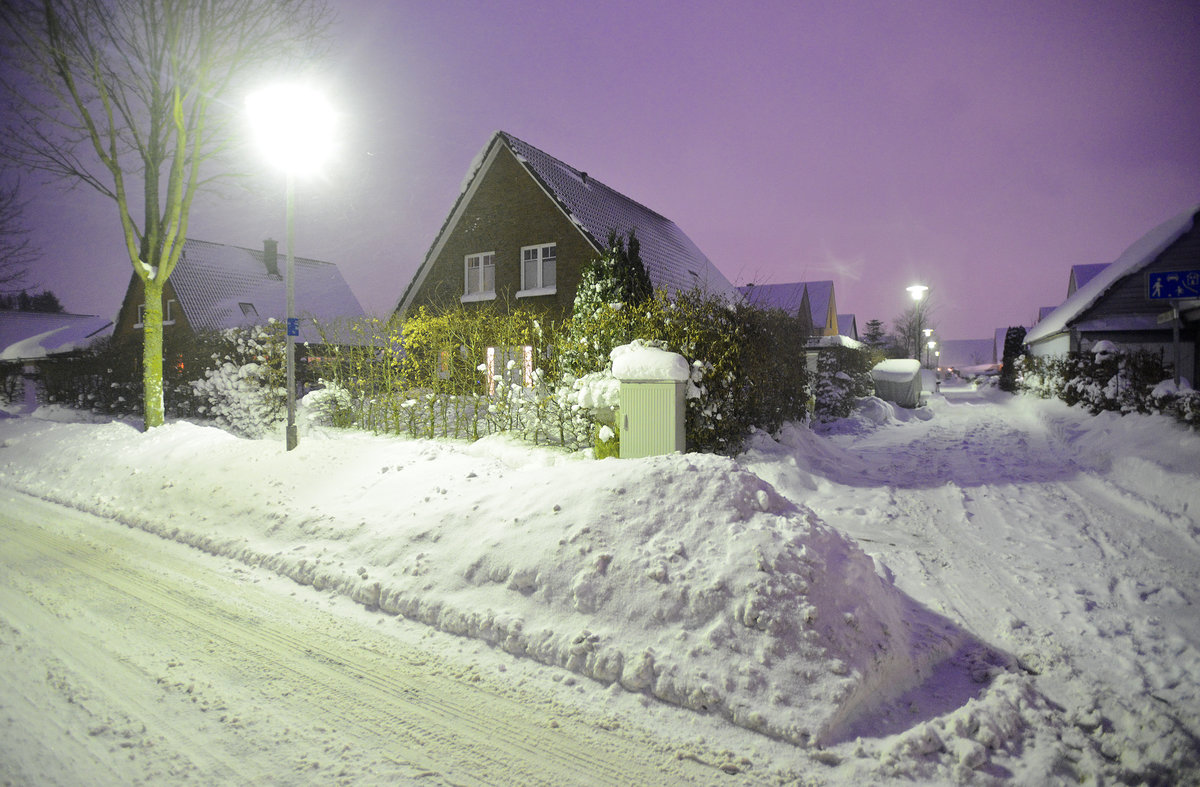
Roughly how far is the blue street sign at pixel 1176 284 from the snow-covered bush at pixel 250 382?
17.5m

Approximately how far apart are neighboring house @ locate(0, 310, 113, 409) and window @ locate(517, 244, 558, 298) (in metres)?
18.7

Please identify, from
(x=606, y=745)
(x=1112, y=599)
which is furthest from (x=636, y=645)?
(x=1112, y=599)

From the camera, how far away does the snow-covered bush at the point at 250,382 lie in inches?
546

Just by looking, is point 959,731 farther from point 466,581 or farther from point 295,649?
point 295,649

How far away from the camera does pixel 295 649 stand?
12.8 feet

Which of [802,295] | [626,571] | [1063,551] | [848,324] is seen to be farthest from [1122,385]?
Answer: [848,324]

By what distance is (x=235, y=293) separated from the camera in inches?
1055

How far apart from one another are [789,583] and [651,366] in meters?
4.34

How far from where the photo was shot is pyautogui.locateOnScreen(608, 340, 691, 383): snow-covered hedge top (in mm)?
7754

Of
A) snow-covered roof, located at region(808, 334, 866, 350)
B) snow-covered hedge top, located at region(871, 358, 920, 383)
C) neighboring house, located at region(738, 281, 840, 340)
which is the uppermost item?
neighboring house, located at region(738, 281, 840, 340)

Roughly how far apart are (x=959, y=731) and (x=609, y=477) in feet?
10.2

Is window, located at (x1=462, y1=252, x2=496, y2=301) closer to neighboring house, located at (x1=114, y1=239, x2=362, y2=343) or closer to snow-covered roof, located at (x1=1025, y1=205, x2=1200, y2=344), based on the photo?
neighboring house, located at (x1=114, y1=239, x2=362, y2=343)

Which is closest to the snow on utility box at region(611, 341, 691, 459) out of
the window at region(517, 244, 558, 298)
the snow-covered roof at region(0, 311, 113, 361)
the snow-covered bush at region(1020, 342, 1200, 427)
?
the window at region(517, 244, 558, 298)

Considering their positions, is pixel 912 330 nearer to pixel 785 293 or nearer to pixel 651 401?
pixel 785 293
